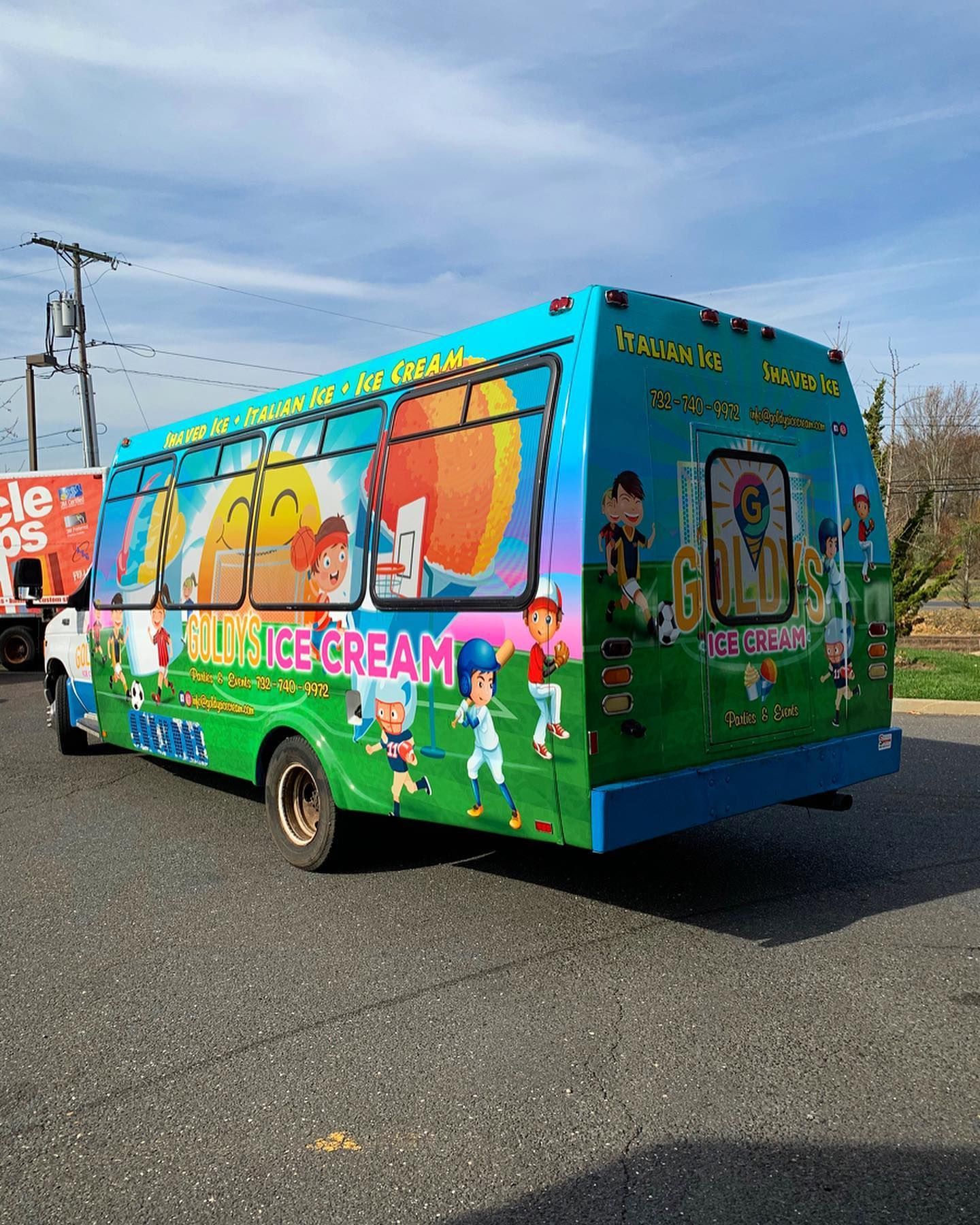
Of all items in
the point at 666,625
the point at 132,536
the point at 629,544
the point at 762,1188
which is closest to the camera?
the point at 762,1188

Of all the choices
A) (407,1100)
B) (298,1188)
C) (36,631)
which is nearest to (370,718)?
(407,1100)

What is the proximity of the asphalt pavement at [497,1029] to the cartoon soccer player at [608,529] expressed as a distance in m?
1.78

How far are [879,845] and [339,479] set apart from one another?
3873 mm

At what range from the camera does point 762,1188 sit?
2996 mm

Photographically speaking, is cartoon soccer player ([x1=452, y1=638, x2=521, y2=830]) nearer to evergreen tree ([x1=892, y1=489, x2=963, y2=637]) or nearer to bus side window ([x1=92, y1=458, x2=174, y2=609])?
bus side window ([x1=92, y1=458, x2=174, y2=609])

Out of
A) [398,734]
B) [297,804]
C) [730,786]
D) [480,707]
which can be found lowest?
[297,804]

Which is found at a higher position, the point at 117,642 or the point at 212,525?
the point at 212,525

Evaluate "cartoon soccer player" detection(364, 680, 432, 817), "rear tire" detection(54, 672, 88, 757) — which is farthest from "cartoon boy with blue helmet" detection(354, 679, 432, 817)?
"rear tire" detection(54, 672, 88, 757)

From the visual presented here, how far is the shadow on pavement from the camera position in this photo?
287 centimetres

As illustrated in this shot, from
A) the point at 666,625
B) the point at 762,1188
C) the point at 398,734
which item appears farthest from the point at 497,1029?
the point at 666,625

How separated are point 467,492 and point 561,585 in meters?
0.80

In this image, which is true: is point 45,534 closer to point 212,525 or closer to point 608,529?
point 212,525

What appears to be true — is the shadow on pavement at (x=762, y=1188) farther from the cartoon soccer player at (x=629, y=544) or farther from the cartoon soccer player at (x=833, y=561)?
the cartoon soccer player at (x=833, y=561)

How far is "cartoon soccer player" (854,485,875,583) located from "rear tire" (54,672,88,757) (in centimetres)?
733
